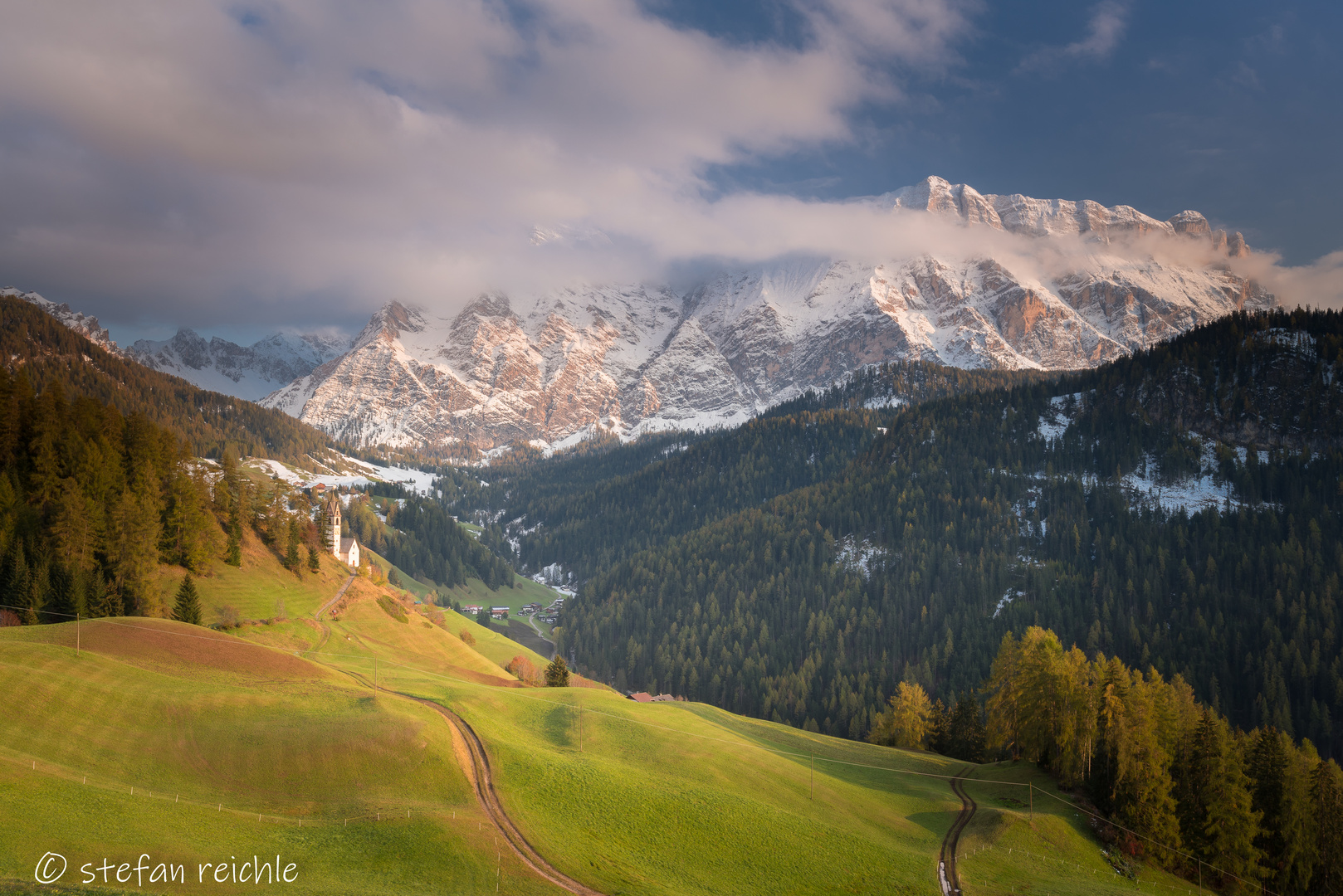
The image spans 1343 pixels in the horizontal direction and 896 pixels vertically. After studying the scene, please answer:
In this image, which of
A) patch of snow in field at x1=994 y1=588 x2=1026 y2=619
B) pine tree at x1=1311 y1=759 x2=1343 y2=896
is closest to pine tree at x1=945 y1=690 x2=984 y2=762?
pine tree at x1=1311 y1=759 x2=1343 y2=896

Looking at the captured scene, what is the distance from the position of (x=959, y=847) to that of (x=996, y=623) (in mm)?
124401

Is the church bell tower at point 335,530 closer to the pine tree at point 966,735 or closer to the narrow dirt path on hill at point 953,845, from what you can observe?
A: the pine tree at point 966,735

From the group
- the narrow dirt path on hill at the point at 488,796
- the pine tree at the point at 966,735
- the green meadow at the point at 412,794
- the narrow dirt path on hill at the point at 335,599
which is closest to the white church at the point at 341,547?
the narrow dirt path on hill at the point at 335,599

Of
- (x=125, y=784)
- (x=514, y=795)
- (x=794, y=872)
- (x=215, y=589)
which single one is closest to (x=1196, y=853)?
(x=794, y=872)

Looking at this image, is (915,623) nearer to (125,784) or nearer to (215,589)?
(215,589)

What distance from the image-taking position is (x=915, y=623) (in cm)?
16950

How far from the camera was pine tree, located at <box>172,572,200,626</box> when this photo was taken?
75.5m

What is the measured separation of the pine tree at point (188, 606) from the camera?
75500 mm

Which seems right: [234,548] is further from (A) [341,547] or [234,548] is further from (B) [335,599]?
(A) [341,547]

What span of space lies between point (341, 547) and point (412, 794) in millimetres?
113283

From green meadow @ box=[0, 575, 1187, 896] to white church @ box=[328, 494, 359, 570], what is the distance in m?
68.1

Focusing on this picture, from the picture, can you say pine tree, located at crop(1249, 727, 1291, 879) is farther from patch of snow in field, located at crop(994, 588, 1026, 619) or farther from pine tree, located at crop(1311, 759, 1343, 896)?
patch of snow in field, located at crop(994, 588, 1026, 619)

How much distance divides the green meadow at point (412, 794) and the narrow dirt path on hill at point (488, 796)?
0.68 meters

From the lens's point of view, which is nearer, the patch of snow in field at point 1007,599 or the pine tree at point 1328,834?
the pine tree at point 1328,834
